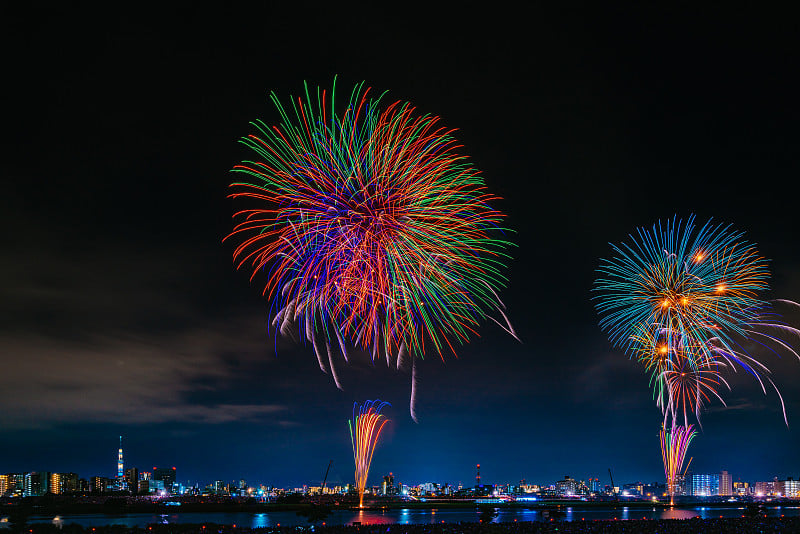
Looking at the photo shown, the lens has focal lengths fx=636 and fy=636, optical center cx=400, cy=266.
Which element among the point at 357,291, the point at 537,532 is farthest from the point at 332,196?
the point at 537,532

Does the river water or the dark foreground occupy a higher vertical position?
the dark foreground

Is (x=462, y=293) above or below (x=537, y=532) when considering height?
above

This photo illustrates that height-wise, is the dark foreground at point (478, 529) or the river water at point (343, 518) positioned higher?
the dark foreground at point (478, 529)

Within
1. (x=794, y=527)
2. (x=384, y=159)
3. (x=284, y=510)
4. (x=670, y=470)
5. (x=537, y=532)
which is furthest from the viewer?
(x=284, y=510)

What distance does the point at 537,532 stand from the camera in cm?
3388

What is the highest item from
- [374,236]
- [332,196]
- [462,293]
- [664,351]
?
[332,196]

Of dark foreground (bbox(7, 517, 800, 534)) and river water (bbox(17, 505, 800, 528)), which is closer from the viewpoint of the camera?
dark foreground (bbox(7, 517, 800, 534))

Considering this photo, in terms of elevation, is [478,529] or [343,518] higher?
[478,529]

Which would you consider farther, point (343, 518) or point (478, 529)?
point (343, 518)

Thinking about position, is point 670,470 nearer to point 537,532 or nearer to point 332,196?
point 537,532

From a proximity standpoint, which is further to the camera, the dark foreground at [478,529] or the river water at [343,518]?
the river water at [343,518]

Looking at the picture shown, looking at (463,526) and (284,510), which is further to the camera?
(284,510)

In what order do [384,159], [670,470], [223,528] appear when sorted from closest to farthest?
[384,159], [223,528], [670,470]

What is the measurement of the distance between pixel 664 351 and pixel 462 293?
1459 cm
